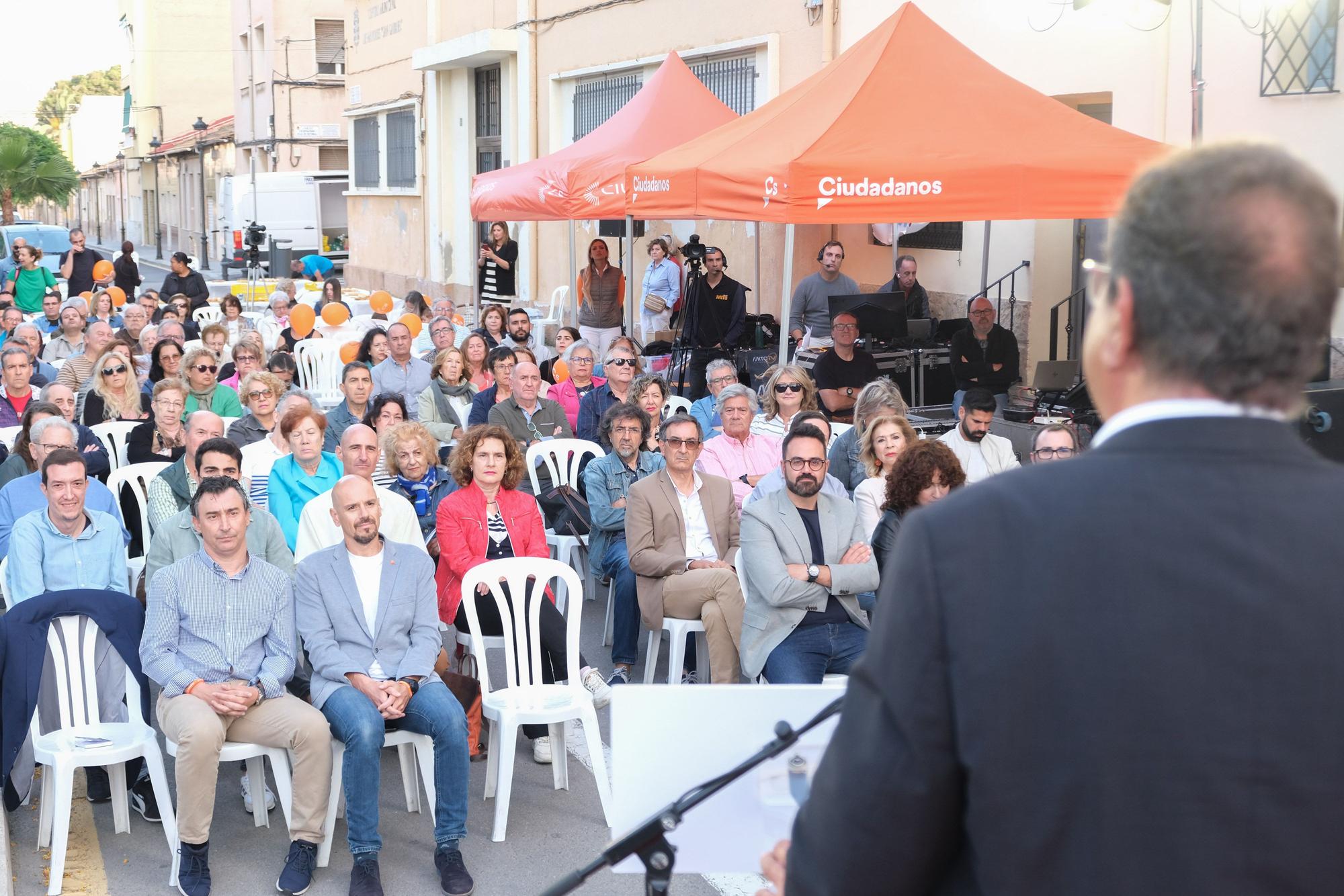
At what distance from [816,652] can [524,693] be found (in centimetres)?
116

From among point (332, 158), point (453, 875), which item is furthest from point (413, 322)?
point (332, 158)

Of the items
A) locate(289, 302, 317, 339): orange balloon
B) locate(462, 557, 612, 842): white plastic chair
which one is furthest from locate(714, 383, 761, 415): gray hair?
locate(289, 302, 317, 339): orange balloon

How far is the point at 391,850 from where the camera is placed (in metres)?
4.66

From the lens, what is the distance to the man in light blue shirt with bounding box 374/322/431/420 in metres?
10.3

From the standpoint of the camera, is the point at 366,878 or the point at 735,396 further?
the point at 735,396

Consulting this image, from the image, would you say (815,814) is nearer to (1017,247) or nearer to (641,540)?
(641,540)

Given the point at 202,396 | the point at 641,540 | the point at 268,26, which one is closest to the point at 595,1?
the point at 202,396

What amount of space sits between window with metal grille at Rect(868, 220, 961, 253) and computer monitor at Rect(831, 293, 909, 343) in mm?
2134

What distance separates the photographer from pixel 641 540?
614cm

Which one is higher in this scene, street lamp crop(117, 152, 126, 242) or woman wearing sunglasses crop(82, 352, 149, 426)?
street lamp crop(117, 152, 126, 242)

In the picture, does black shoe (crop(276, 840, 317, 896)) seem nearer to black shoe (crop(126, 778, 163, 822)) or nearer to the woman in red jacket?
black shoe (crop(126, 778, 163, 822))

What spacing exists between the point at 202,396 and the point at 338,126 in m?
32.7

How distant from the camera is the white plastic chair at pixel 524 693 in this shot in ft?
15.9

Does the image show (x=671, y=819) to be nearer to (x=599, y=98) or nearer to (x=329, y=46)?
(x=599, y=98)
